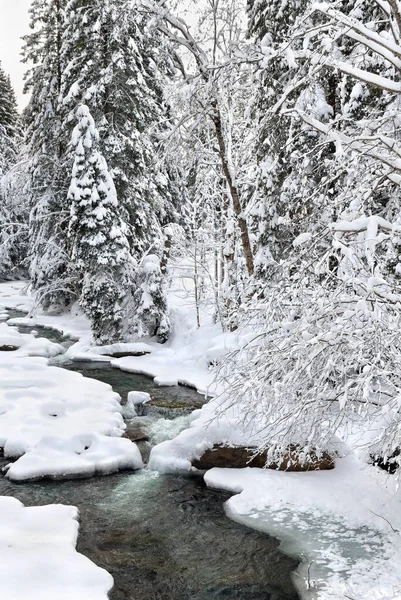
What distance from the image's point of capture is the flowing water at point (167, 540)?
4941 millimetres

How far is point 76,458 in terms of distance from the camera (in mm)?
7672

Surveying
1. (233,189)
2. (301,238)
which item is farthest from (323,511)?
(233,189)

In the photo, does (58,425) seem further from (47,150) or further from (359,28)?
(47,150)

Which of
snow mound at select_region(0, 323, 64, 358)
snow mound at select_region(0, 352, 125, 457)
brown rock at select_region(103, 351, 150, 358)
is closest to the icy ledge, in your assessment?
snow mound at select_region(0, 352, 125, 457)

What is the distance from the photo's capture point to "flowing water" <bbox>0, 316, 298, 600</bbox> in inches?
195

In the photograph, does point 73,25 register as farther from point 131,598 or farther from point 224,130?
point 131,598

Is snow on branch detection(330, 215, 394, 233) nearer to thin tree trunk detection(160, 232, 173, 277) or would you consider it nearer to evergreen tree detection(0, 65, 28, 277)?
thin tree trunk detection(160, 232, 173, 277)

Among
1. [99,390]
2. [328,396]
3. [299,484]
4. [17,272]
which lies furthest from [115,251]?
[17,272]

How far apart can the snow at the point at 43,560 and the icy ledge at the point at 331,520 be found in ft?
6.70

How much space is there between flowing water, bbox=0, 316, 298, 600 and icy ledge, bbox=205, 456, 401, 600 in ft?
0.70

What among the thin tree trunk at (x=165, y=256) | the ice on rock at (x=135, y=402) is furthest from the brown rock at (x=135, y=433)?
the thin tree trunk at (x=165, y=256)

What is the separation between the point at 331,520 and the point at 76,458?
3.87m

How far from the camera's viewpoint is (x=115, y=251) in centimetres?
1658

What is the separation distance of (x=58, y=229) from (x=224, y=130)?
9679 millimetres
